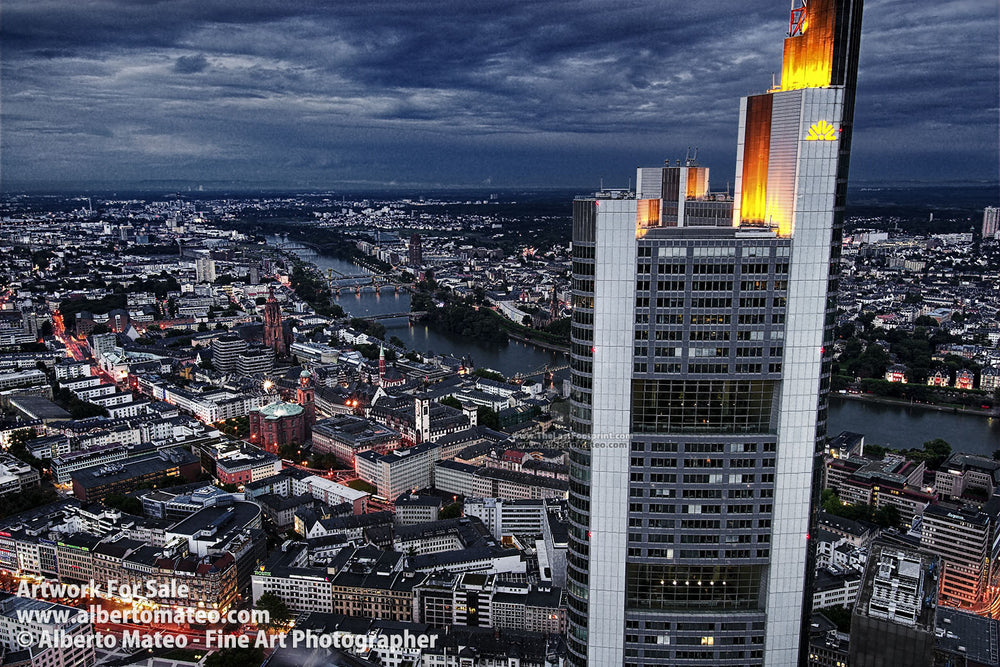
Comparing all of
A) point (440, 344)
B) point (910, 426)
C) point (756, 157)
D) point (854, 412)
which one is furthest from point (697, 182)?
point (440, 344)

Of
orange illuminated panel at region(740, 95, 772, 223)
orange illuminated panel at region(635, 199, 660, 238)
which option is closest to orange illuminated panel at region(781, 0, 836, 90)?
orange illuminated panel at region(740, 95, 772, 223)

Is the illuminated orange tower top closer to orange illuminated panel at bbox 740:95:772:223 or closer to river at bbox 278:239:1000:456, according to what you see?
orange illuminated panel at bbox 740:95:772:223

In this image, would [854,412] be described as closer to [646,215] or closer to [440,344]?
[440,344]

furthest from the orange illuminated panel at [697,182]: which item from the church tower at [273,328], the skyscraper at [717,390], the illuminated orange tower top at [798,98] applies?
the church tower at [273,328]

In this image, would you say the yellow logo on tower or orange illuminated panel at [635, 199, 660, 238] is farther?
orange illuminated panel at [635, 199, 660, 238]

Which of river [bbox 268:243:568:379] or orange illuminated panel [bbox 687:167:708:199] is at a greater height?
orange illuminated panel [bbox 687:167:708:199]

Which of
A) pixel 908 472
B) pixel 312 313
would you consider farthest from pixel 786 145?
pixel 312 313
